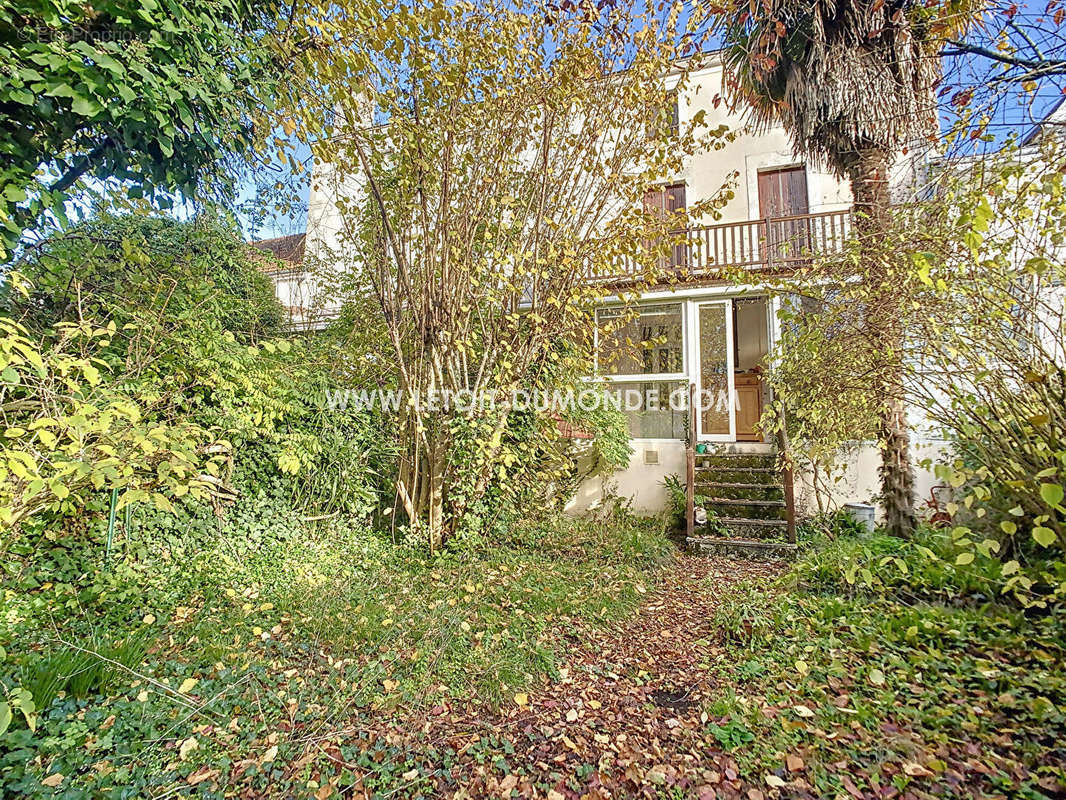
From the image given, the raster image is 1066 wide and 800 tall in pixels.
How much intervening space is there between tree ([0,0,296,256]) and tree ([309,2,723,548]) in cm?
110

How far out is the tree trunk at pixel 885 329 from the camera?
3.47m

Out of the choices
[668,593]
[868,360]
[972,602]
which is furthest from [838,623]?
[868,360]

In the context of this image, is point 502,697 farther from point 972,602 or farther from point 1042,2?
point 1042,2

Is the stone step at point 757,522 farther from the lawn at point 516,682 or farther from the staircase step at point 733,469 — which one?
the lawn at point 516,682

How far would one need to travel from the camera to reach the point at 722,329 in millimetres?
7793

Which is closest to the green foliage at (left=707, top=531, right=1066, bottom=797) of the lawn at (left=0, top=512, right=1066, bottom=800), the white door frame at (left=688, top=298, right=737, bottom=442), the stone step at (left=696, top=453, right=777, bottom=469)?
the lawn at (left=0, top=512, right=1066, bottom=800)

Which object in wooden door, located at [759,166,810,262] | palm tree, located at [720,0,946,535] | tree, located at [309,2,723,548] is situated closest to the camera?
tree, located at [309,2,723,548]

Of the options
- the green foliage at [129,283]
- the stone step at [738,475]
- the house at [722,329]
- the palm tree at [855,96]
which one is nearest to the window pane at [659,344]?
the house at [722,329]

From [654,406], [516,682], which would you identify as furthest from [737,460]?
[516,682]

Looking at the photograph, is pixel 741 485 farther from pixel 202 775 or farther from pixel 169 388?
pixel 169 388

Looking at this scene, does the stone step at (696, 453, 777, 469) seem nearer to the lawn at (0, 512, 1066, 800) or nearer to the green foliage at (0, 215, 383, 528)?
the lawn at (0, 512, 1066, 800)

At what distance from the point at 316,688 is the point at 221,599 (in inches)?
58.8

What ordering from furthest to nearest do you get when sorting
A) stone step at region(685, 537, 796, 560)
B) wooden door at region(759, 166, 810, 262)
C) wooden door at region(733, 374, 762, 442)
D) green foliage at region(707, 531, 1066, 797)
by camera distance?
wooden door at region(733, 374, 762, 442) < wooden door at region(759, 166, 810, 262) < stone step at region(685, 537, 796, 560) < green foliage at region(707, 531, 1066, 797)

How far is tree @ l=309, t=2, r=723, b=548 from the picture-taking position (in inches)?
166
